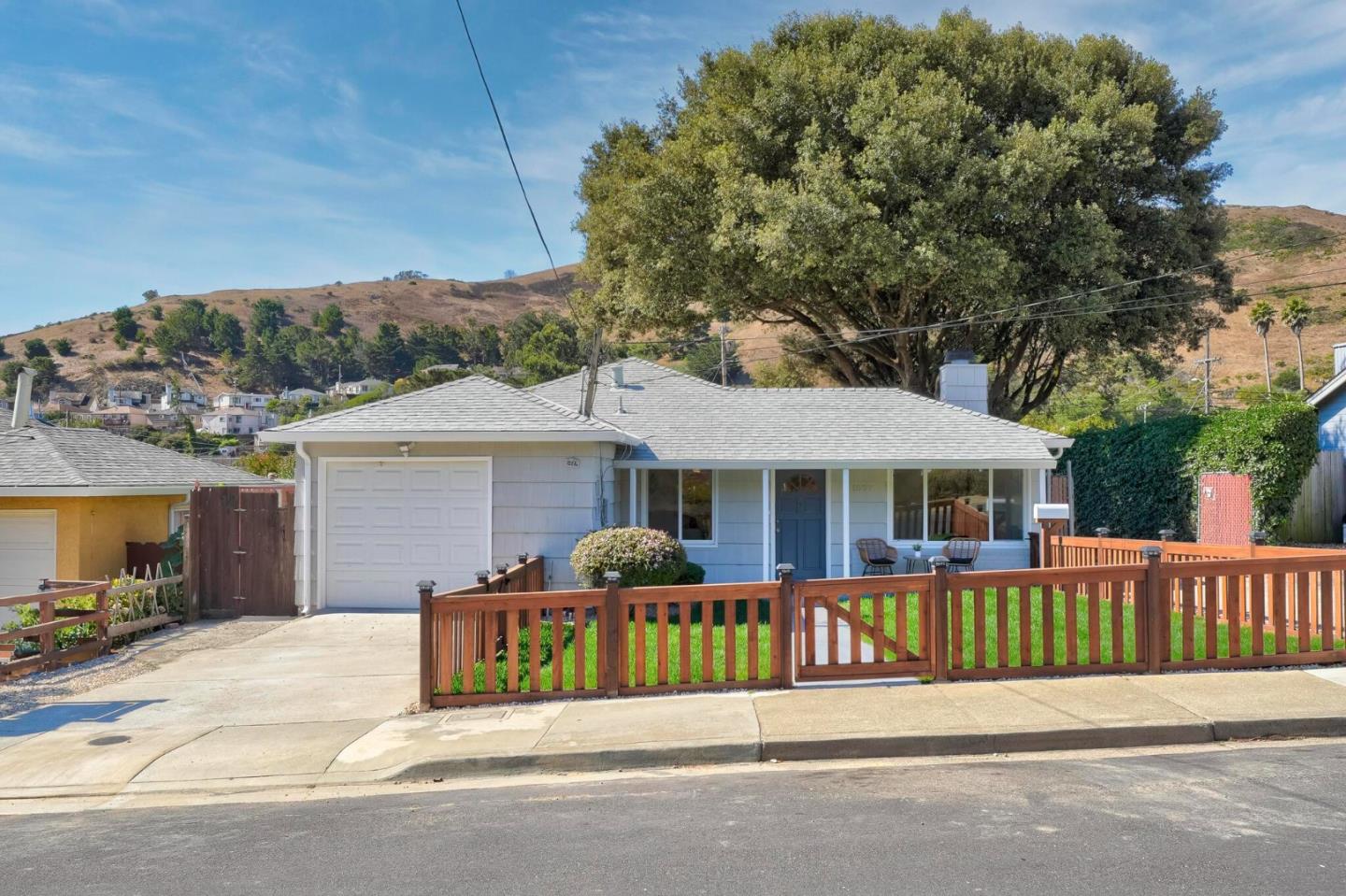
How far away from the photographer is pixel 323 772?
6219 mm

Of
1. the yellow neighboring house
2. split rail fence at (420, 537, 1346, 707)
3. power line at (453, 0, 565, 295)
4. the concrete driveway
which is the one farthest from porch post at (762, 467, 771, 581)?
the yellow neighboring house

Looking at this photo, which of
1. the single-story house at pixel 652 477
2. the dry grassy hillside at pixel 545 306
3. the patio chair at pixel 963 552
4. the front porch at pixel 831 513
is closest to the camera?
the single-story house at pixel 652 477

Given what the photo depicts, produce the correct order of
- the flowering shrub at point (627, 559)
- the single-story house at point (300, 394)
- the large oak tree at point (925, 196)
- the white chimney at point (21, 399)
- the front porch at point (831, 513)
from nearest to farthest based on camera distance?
the flowering shrub at point (627, 559) → the front porch at point (831, 513) → the white chimney at point (21, 399) → the large oak tree at point (925, 196) → the single-story house at point (300, 394)

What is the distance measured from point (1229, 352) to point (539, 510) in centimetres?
8377

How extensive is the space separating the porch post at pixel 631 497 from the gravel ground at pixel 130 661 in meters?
5.33

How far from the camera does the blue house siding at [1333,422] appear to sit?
64.8ft

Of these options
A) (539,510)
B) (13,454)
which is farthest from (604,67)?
(13,454)

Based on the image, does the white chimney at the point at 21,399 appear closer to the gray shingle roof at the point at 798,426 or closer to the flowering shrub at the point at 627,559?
the gray shingle roof at the point at 798,426

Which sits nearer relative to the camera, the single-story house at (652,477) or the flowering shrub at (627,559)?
the flowering shrub at (627,559)

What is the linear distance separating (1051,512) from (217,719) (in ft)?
35.9

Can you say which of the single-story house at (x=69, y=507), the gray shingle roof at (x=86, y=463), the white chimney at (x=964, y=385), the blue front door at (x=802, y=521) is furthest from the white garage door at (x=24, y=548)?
the white chimney at (x=964, y=385)

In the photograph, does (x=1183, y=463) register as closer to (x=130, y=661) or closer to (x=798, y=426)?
(x=798, y=426)

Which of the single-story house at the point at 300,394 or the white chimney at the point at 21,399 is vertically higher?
the single-story house at the point at 300,394

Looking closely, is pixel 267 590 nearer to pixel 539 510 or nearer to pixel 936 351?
pixel 539 510
